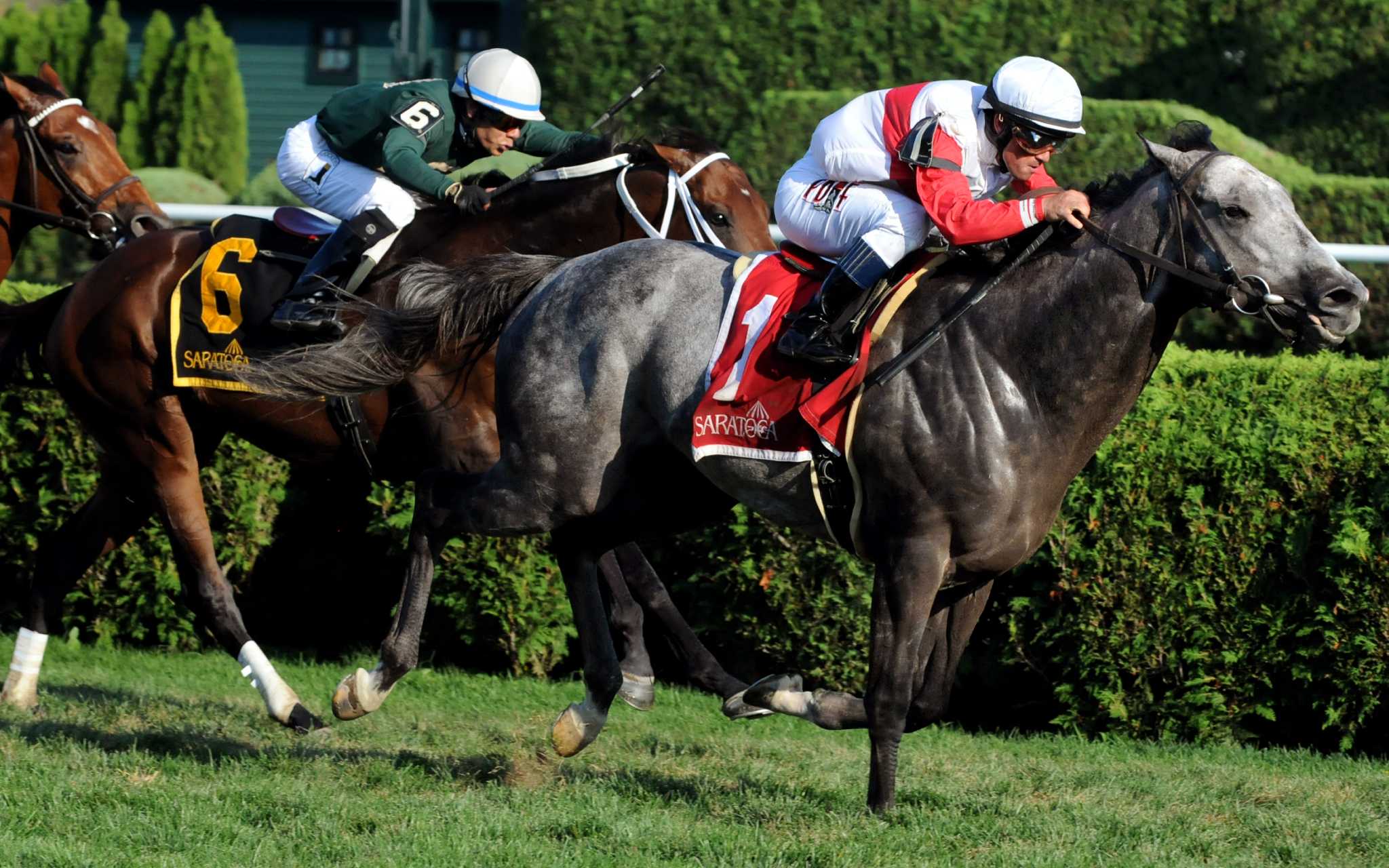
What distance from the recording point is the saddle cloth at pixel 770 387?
439 cm

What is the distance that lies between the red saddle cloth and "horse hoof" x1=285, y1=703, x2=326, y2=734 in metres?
2.03

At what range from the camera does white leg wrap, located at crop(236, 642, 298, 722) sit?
5.70 meters

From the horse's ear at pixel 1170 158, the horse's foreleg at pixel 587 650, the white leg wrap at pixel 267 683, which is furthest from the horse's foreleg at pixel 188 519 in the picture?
the horse's ear at pixel 1170 158

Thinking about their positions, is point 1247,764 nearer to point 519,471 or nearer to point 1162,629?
point 1162,629

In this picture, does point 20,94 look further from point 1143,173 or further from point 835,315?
point 1143,173

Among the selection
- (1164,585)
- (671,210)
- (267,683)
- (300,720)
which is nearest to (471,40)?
(671,210)

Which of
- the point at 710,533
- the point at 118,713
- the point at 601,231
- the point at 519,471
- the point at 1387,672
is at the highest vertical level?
the point at 601,231

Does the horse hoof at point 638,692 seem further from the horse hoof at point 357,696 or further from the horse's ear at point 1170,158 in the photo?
the horse's ear at point 1170,158

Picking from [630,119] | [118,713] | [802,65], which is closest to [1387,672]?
[118,713]

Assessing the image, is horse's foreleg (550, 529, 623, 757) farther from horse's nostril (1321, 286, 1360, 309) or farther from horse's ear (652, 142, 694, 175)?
horse's nostril (1321, 286, 1360, 309)

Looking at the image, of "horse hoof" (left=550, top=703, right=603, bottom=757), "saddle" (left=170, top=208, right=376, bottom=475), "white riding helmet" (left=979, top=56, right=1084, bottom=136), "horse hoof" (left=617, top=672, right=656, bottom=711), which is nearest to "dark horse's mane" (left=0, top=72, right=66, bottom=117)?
"saddle" (left=170, top=208, right=376, bottom=475)

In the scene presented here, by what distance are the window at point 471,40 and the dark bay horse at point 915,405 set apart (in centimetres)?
1833

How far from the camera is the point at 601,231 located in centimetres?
587

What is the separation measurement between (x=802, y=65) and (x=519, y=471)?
8.24 meters
